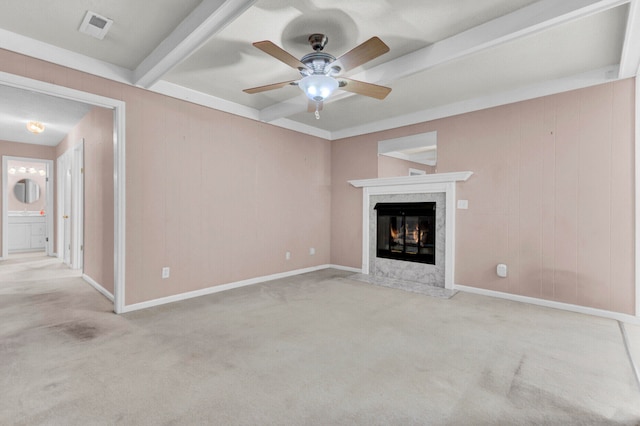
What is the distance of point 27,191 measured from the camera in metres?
8.07

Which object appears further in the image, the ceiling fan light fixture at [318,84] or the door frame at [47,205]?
the door frame at [47,205]

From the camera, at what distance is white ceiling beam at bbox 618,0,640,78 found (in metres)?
2.20

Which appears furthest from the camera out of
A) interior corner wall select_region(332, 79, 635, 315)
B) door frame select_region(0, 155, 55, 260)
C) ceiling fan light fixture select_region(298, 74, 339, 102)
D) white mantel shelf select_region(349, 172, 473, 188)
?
door frame select_region(0, 155, 55, 260)

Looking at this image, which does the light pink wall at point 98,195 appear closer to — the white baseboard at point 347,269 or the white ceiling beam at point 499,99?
the white baseboard at point 347,269

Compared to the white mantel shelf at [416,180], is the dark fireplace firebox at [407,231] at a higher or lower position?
lower

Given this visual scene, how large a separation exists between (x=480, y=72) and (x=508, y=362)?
287 cm

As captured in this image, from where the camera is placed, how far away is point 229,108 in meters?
4.29

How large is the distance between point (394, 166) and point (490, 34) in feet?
12.4

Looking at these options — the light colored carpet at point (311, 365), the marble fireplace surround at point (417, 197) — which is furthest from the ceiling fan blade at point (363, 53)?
the marble fireplace surround at point (417, 197)

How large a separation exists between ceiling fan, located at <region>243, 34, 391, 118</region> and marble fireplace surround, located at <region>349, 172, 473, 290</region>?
80.1 inches

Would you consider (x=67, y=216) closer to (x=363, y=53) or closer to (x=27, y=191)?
(x=27, y=191)

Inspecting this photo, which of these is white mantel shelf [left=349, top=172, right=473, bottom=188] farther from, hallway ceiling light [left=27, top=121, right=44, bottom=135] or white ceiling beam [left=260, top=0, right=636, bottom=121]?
hallway ceiling light [left=27, top=121, right=44, bottom=135]

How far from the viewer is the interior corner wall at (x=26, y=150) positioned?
6594 millimetres

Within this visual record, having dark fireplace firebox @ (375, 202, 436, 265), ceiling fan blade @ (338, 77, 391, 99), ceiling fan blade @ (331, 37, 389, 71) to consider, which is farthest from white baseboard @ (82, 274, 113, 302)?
dark fireplace firebox @ (375, 202, 436, 265)
